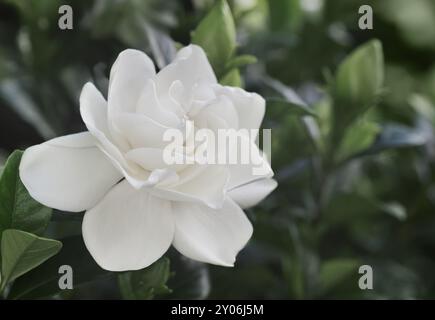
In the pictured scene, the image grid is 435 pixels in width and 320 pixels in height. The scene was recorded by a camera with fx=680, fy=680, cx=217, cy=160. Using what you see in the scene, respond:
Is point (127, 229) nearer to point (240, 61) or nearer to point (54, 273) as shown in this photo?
point (54, 273)

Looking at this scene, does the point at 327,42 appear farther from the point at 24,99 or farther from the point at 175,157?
the point at 175,157

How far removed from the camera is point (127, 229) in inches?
27.5

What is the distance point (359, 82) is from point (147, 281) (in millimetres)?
446

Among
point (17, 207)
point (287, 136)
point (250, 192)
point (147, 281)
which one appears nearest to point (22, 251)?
point (17, 207)

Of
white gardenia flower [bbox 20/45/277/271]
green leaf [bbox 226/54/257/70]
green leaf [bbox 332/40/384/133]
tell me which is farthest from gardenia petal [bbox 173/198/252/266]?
green leaf [bbox 332/40/384/133]

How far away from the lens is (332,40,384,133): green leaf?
100 centimetres

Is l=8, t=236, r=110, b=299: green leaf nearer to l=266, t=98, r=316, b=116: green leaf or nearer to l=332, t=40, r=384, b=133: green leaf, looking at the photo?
l=266, t=98, r=316, b=116: green leaf

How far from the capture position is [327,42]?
137cm

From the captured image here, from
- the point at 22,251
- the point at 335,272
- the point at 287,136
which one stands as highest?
the point at 287,136

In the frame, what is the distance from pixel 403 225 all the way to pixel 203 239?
789 millimetres

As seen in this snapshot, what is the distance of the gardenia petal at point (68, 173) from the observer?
26.5 inches

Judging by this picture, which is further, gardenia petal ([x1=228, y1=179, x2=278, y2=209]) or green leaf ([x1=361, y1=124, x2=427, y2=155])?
green leaf ([x1=361, y1=124, x2=427, y2=155])

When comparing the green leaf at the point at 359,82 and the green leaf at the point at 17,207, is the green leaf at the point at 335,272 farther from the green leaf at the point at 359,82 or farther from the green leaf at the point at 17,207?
the green leaf at the point at 17,207
